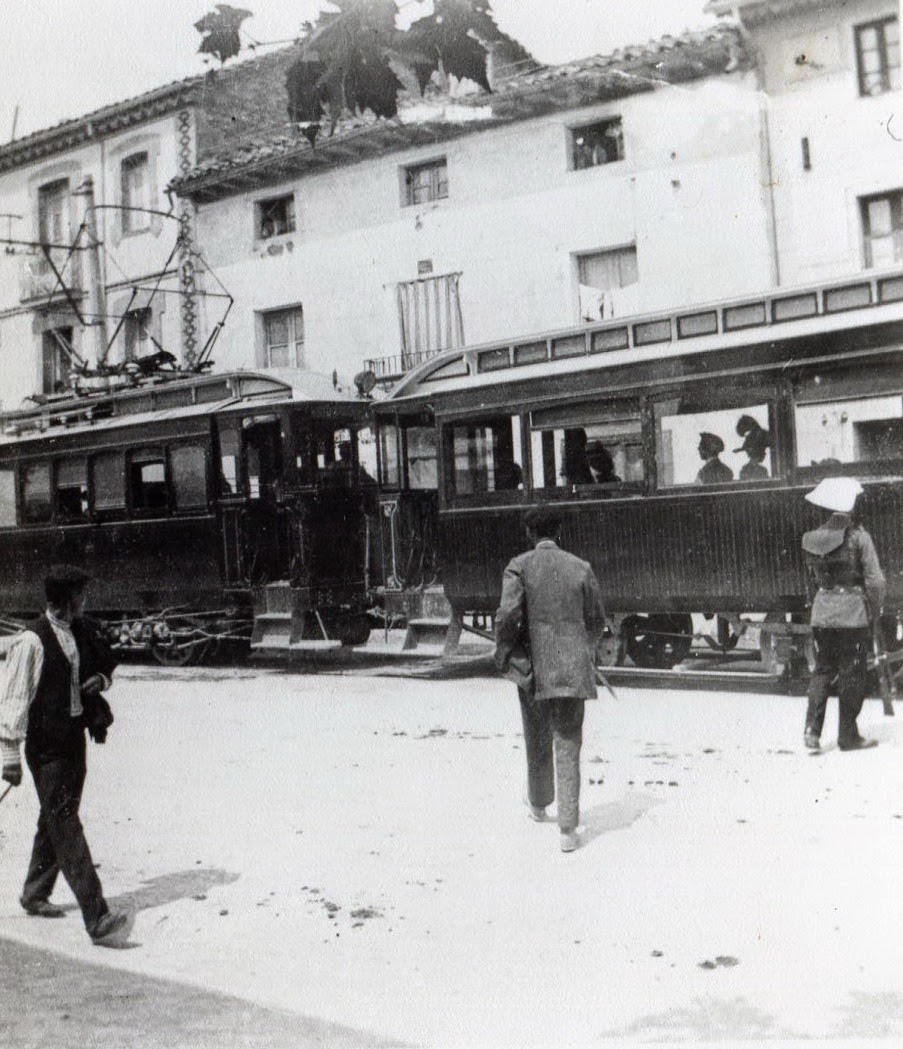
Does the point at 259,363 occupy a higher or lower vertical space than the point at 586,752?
higher

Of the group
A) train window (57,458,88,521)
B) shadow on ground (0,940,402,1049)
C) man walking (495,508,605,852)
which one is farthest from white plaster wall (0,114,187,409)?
shadow on ground (0,940,402,1049)

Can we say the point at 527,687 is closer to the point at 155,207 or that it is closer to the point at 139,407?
the point at 139,407

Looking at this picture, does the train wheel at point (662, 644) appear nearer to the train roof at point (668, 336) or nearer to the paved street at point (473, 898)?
the train roof at point (668, 336)

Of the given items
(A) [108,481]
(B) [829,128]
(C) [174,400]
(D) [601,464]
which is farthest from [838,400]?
(A) [108,481]

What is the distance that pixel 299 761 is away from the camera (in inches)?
336

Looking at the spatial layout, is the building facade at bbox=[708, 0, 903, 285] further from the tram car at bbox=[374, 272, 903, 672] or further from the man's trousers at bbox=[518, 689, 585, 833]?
the man's trousers at bbox=[518, 689, 585, 833]

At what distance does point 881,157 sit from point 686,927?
14143 mm

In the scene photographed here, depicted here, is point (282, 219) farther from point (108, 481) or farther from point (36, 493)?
point (108, 481)

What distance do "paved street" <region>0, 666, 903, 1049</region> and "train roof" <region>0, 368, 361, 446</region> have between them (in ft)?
19.9

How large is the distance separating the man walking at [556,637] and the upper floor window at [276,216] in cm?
1825

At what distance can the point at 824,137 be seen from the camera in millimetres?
16906

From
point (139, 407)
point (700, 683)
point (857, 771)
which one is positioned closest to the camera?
point (857, 771)

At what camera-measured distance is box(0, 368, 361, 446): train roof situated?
14508 millimetres

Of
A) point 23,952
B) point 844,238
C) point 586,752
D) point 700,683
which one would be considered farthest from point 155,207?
point 23,952
